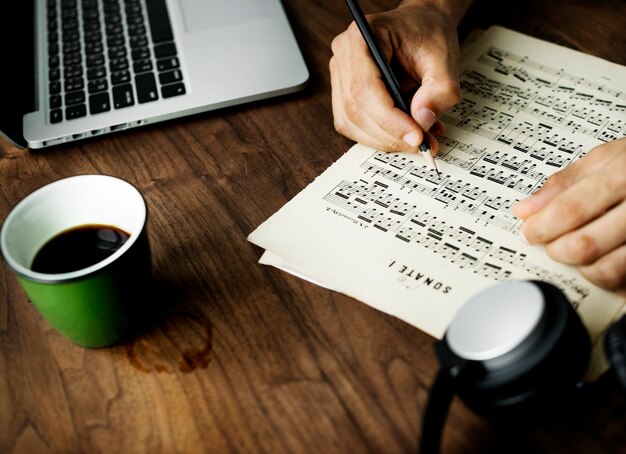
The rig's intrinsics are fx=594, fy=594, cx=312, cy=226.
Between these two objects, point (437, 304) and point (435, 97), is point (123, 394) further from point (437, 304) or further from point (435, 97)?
point (435, 97)

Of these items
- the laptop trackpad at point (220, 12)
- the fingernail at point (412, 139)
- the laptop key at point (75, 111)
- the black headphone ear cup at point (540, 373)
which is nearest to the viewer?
the black headphone ear cup at point (540, 373)

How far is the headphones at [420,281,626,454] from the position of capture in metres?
0.41

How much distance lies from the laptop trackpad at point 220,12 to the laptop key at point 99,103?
165 millimetres

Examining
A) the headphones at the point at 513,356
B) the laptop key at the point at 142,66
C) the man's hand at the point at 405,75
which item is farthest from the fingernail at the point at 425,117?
the laptop key at the point at 142,66

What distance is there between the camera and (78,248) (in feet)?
1.71

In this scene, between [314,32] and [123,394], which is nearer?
[123,394]

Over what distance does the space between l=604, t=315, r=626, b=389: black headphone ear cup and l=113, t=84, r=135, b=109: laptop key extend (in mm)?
601

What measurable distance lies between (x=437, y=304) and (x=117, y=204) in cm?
30

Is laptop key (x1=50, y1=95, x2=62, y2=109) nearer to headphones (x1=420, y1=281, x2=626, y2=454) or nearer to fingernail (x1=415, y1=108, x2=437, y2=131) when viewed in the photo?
fingernail (x1=415, y1=108, x2=437, y2=131)

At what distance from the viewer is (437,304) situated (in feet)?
1.72

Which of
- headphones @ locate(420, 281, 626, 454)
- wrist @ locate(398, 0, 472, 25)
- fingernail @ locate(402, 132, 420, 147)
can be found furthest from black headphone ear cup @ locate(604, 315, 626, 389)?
wrist @ locate(398, 0, 472, 25)

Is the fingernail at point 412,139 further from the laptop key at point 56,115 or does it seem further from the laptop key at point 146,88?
the laptop key at point 56,115

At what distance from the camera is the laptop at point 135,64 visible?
2.46 ft

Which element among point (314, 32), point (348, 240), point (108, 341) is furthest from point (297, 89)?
point (108, 341)
